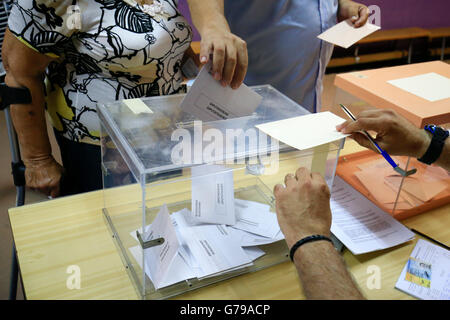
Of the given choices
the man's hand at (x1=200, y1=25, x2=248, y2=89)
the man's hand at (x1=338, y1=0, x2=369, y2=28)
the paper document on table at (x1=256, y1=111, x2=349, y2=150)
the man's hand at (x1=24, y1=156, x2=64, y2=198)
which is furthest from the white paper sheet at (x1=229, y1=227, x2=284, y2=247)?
the man's hand at (x1=338, y1=0, x2=369, y2=28)

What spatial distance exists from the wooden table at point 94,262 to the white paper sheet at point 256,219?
0.11m

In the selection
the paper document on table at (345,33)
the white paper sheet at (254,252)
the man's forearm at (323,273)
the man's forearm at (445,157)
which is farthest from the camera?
the paper document on table at (345,33)

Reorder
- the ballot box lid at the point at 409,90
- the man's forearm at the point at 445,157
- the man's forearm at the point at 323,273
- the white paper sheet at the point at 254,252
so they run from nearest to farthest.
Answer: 1. the man's forearm at the point at 323,273
2. the white paper sheet at the point at 254,252
3. the man's forearm at the point at 445,157
4. the ballot box lid at the point at 409,90

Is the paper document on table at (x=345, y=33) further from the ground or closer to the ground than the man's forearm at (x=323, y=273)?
further from the ground

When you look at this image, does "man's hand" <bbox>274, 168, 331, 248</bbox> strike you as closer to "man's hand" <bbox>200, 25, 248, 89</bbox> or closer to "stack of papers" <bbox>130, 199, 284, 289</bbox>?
"stack of papers" <bbox>130, 199, 284, 289</bbox>

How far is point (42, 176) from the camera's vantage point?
1293 mm

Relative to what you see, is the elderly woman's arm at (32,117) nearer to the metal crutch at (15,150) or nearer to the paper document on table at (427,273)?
the metal crutch at (15,150)

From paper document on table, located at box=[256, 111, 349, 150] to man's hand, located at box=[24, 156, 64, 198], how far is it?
70 centimetres

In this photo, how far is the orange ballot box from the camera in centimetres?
121

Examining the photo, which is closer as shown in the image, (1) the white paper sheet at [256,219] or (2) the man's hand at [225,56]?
(2) the man's hand at [225,56]

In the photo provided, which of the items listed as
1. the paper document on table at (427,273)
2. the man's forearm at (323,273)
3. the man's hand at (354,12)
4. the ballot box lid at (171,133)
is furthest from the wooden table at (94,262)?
the man's hand at (354,12)

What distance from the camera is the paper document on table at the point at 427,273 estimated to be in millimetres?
910
